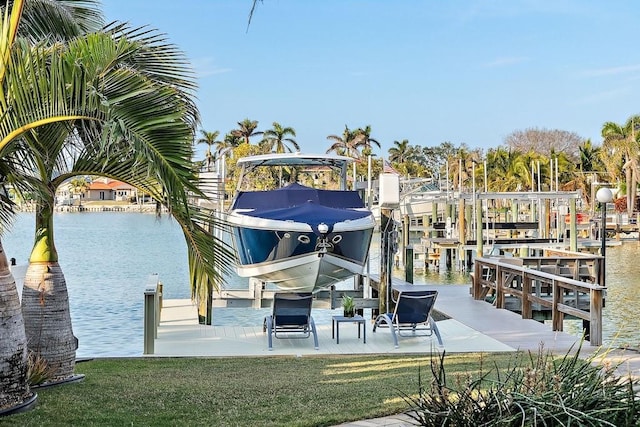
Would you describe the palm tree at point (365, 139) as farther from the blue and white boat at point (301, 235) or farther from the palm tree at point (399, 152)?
the blue and white boat at point (301, 235)

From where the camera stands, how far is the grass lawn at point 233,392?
6215 mm

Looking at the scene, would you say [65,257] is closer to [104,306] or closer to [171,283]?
[171,283]

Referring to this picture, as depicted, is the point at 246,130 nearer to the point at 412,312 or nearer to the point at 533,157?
the point at 533,157

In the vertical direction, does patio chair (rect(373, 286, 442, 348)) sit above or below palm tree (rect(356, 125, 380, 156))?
below

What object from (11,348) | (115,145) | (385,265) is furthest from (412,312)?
(11,348)

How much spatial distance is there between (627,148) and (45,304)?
62.9 metres

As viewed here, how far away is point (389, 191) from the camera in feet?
47.2

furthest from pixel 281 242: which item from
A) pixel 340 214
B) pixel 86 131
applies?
pixel 86 131

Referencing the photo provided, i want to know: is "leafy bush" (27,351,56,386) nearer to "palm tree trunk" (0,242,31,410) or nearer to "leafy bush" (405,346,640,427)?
"palm tree trunk" (0,242,31,410)

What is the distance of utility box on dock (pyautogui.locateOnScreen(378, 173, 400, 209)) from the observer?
1438 centimetres

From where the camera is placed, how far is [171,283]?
2953cm

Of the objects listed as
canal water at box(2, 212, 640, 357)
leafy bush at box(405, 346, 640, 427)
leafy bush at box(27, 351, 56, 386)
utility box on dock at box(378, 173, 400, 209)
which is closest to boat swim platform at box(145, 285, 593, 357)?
canal water at box(2, 212, 640, 357)

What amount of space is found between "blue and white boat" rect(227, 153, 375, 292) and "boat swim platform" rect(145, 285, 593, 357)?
9.00 ft

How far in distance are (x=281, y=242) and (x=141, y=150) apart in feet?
34.6
